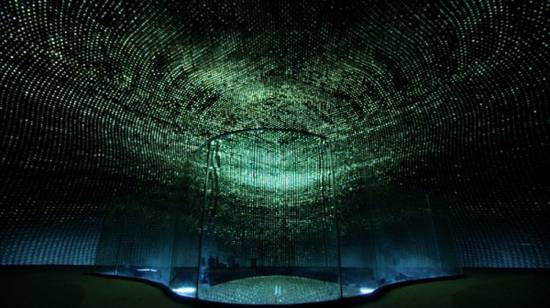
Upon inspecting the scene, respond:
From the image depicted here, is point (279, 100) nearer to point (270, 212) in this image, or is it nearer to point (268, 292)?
point (270, 212)

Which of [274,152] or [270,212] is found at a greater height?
[274,152]

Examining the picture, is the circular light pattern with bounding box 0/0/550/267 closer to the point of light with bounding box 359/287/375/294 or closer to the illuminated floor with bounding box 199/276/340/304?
the illuminated floor with bounding box 199/276/340/304

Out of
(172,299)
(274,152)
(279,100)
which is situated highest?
(279,100)

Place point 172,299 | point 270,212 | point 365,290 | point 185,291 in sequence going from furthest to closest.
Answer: point 270,212 < point 365,290 < point 185,291 < point 172,299

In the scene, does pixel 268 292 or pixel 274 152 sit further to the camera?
pixel 274 152

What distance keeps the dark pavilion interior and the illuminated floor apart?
0.04 m

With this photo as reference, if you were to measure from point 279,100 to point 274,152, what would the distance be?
234 cm

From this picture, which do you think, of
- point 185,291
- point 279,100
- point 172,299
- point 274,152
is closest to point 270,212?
point 274,152

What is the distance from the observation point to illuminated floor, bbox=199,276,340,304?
2.77 meters

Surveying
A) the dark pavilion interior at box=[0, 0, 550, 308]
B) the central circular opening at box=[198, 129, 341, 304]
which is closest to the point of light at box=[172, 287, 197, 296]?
the dark pavilion interior at box=[0, 0, 550, 308]

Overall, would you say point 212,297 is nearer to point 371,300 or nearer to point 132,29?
point 371,300

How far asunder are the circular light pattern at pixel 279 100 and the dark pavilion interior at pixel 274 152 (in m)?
0.04

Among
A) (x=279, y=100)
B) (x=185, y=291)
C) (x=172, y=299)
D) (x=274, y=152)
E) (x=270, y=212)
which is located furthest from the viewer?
(x=279, y=100)

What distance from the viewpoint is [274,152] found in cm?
497
